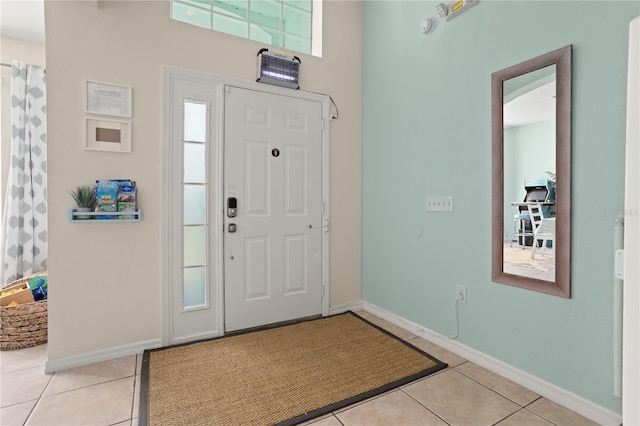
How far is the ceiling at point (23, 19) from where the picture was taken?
2.94m

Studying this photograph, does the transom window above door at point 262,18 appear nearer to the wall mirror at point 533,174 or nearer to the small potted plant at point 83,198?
the small potted plant at point 83,198

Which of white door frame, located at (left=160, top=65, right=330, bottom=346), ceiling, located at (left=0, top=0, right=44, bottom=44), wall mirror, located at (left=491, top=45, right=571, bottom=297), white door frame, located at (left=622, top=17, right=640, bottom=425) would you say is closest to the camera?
white door frame, located at (left=622, top=17, right=640, bottom=425)

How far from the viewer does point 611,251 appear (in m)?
1.61

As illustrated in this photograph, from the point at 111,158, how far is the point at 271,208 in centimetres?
128

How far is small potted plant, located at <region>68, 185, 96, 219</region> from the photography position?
7.20ft

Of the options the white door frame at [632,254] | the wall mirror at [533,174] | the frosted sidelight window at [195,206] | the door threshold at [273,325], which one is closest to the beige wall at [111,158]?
the frosted sidelight window at [195,206]

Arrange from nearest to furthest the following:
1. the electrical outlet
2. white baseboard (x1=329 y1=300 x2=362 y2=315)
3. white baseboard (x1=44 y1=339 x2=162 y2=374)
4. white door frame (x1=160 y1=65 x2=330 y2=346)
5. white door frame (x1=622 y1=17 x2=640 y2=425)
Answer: white door frame (x1=622 y1=17 x2=640 y2=425) → white baseboard (x1=44 y1=339 x2=162 y2=374) → the electrical outlet → white door frame (x1=160 y1=65 x2=330 y2=346) → white baseboard (x1=329 y1=300 x2=362 y2=315)

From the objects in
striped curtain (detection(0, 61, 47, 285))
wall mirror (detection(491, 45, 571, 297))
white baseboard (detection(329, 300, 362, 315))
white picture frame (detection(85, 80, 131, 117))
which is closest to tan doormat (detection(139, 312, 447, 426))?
white baseboard (detection(329, 300, 362, 315))

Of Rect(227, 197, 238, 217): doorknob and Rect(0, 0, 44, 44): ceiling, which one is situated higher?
Rect(0, 0, 44, 44): ceiling

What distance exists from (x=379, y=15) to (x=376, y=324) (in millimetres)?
2990

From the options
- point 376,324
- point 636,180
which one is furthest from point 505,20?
point 376,324

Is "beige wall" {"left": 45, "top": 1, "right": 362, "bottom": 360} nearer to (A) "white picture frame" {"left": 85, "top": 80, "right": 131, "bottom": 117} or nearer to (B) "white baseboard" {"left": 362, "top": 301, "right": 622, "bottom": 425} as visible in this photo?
(A) "white picture frame" {"left": 85, "top": 80, "right": 131, "bottom": 117}

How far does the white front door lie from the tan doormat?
31cm

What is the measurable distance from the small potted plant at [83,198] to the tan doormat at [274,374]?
1135 mm
